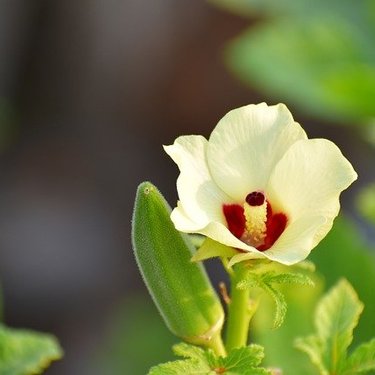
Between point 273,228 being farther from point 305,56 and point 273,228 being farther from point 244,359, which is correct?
point 305,56

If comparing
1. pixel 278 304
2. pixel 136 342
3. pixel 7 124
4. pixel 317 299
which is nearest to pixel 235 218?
pixel 278 304

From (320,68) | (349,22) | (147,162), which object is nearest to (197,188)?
(320,68)

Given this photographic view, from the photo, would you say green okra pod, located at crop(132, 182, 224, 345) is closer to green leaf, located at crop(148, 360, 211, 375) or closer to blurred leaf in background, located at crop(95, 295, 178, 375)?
green leaf, located at crop(148, 360, 211, 375)

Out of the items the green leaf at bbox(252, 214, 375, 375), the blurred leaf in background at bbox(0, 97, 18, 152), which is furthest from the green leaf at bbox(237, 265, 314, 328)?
the blurred leaf in background at bbox(0, 97, 18, 152)

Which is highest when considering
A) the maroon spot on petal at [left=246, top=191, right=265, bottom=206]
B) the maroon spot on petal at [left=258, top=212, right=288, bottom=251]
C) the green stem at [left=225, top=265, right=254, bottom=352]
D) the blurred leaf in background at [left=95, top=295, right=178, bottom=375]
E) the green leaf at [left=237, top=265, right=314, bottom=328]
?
the maroon spot on petal at [left=246, top=191, right=265, bottom=206]

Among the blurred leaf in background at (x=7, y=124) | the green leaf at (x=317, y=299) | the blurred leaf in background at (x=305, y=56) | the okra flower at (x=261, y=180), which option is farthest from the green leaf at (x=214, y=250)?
the blurred leaf in background at (x=7, y=124)

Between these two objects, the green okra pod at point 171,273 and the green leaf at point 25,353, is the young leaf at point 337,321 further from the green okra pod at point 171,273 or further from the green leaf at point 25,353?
the green leaf at point 25,353

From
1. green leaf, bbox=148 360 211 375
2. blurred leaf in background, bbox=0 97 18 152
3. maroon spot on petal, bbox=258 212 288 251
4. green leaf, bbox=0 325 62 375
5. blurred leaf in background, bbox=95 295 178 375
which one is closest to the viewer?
green leaf, bbox=148 360 211 375
